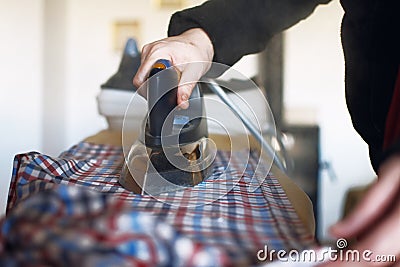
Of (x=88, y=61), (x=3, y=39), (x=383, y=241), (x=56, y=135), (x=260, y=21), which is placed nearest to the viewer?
(x=383, y=241)

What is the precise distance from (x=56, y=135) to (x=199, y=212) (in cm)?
54

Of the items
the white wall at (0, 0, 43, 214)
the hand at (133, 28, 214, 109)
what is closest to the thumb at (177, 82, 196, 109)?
the hand at (133, 28, 214, 109)

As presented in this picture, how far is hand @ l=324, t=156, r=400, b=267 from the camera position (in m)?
0.24

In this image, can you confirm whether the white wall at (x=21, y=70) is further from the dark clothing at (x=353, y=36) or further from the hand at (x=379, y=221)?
the hand at (x=379, y=221)

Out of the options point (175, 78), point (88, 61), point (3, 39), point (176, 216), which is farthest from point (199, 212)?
point (88, 61)

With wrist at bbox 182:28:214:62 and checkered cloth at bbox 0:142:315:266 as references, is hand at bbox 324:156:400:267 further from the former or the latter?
wrist at bbox 182:28:214:62

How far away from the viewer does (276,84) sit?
1497 mm

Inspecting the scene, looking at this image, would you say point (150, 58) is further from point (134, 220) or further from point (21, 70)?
point (21, 70)

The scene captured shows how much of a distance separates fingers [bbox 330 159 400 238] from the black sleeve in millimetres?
279

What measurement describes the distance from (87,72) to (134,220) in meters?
1.17

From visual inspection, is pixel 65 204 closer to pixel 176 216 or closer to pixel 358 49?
pixel 176 216

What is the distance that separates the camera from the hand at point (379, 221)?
241 mm

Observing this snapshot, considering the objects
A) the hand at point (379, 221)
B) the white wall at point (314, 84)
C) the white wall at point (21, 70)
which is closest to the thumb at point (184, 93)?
the hand at point (379, 221)

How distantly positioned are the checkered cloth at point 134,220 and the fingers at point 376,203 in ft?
0.20
